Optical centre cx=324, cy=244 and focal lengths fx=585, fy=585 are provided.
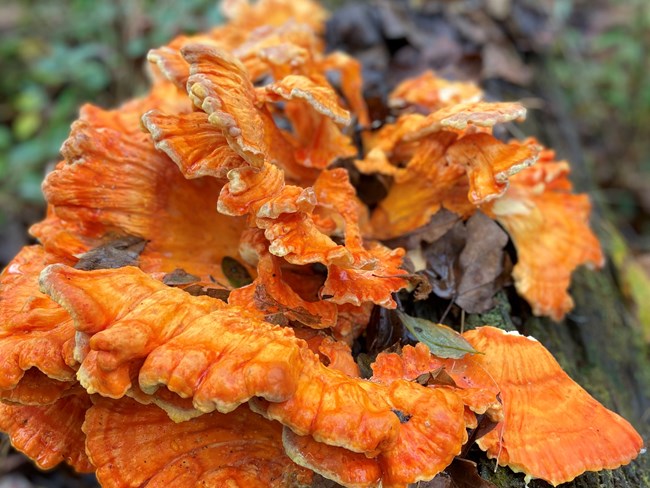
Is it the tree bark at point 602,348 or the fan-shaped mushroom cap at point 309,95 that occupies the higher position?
the fan-shaped mushroom cap at point 309,95

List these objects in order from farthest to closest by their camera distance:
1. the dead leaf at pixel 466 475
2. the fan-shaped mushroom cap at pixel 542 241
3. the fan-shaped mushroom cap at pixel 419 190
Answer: the fan-shaped mushroom cap at pixel 542 241 → the fan-shaped mushroom cap at pixel 419 190 → the dead leaf at pixel 466 475

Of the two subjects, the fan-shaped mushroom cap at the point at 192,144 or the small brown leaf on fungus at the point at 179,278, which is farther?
the small brown leaf on fungus at the point at 179,278

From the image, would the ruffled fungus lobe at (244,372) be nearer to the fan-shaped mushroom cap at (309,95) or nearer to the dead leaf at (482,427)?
the dead leaf at (482,427)

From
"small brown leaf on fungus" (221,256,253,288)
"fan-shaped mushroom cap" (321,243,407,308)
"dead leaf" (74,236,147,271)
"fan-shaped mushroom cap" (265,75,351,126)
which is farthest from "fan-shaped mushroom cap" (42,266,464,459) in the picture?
"fan-shaped mushroom cap" (265,75,351,126)

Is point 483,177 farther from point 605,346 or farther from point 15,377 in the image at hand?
point 15,377

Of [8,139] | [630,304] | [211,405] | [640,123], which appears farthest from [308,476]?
[640,123]

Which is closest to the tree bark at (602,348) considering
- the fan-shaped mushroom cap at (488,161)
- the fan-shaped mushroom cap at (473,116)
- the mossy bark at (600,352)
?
the mossy bark at (600,352)

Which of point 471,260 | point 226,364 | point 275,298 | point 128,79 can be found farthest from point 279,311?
point 128,79
